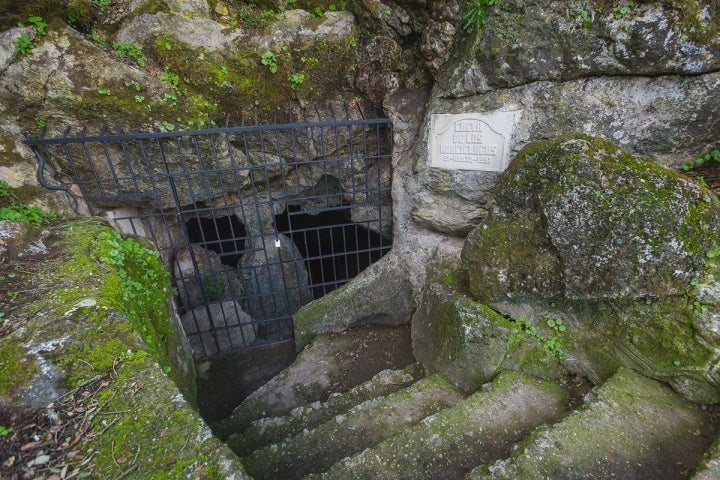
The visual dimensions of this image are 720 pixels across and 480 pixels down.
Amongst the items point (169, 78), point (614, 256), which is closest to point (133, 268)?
point (169, 78)

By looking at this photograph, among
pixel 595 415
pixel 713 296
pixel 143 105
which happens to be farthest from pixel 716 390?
pixel 143 105

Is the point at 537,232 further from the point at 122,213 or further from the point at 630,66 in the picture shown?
the point at 122,213

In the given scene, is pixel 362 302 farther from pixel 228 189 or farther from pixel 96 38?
pixel 96 38

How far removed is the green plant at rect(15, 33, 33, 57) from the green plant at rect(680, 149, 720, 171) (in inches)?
226

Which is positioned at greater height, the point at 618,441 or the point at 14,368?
the point at 14,368

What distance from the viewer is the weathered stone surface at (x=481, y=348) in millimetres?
3061

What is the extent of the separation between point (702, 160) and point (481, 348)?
236 centimetres

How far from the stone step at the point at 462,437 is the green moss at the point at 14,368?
5.62 feet

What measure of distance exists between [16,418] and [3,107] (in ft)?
9.71

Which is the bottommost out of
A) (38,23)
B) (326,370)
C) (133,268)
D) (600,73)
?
(326,370)

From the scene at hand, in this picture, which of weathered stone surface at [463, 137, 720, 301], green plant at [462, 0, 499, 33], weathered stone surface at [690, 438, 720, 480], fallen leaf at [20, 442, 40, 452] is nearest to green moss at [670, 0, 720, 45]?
weathered stone surface at [463, 137, 720, 301]

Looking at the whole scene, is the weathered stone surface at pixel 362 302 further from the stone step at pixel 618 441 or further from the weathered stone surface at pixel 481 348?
the stone step at pixel 618 441

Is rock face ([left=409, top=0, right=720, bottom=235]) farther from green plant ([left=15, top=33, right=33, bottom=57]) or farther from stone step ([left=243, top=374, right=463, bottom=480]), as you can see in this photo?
green plant ([left=15, top=33, right=33, bottom=57])

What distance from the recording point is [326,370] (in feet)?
14.4
